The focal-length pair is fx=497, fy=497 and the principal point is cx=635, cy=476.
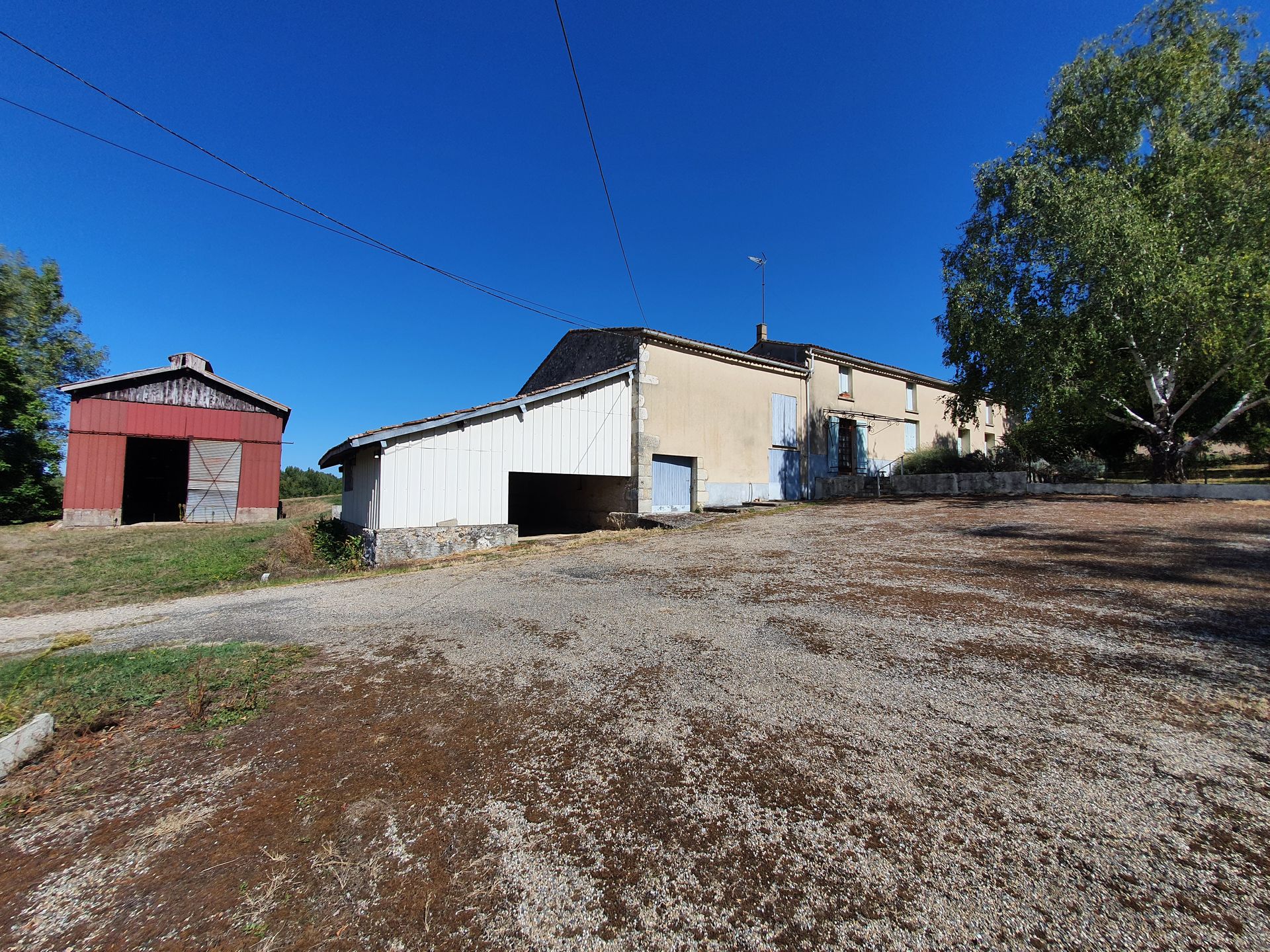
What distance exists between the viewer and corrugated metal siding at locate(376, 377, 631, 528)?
993 cm

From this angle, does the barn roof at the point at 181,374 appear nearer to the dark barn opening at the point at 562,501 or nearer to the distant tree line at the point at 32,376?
the distant tree line at the point at 32,376

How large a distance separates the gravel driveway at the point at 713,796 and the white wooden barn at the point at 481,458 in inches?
209

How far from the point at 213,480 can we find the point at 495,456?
13.8 m

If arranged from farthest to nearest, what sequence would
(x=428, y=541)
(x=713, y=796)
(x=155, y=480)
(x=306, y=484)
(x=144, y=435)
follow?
(x=306, y=484) < (x=155, y=480) < (x=144, y=435) < (x=428, y=541) < (x=713, y=796)

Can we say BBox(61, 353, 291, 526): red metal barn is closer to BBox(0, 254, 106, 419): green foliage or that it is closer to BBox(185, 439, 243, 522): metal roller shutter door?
BBox(185, 439, 243, 522): metal roller shutter door

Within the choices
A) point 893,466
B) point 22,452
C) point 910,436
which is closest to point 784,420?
point 893,466

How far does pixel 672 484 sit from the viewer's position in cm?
1484

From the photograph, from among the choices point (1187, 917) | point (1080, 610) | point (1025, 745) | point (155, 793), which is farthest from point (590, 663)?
point (1080, 610)

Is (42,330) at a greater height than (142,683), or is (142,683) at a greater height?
(42,330)

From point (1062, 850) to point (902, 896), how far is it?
0.68 metres

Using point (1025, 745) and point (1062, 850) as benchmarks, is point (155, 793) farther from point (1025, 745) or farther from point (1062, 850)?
point (1025, 745)

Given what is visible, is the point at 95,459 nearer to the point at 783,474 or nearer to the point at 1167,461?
the point at 783,474

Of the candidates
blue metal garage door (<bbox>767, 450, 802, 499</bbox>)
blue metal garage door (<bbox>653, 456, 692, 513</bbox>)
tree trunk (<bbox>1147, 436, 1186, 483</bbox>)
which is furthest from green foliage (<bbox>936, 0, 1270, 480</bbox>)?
blue metal garage door (<bbox>653, 456, 692, 513</bbox>)

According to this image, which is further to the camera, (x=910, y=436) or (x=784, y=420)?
(x=910, y=436)
